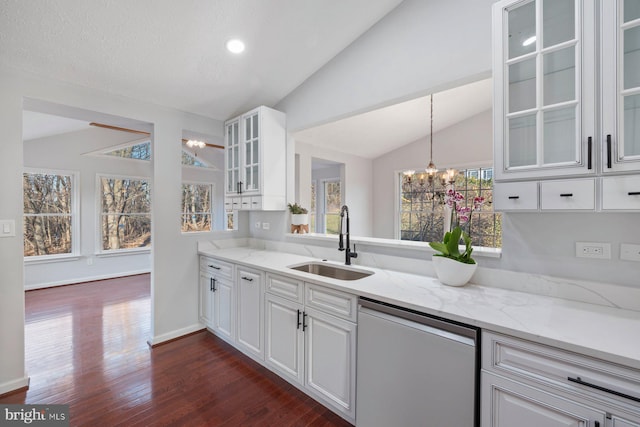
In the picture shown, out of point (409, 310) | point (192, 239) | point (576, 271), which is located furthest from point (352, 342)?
point (192, 239)

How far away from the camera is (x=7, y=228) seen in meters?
2.13

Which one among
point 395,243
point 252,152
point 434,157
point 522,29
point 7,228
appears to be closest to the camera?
point 522,29

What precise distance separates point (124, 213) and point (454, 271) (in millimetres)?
6292

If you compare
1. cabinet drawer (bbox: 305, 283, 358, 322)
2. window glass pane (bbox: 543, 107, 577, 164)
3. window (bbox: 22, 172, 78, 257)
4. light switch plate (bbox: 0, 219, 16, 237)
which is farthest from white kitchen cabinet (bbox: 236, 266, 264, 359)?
window (bbox: 22, 172, 78, 257)

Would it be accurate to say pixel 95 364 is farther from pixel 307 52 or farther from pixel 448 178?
pixel 448 178

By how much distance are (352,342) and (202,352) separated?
1.78 meters

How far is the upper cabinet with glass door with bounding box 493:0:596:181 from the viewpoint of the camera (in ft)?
4.13

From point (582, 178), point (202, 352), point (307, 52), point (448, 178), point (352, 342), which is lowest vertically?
point (202, 352)

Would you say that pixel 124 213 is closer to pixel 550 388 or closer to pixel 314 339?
pixel 314 339

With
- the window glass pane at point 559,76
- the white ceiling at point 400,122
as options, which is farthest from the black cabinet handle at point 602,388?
the white ceiling at point 400,122

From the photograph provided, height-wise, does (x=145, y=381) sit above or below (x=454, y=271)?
below

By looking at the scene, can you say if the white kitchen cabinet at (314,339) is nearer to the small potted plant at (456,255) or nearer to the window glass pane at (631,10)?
the small potted plant at (456,255)

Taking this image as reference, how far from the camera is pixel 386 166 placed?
21.0 feet

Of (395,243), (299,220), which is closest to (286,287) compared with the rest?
(395,243)
